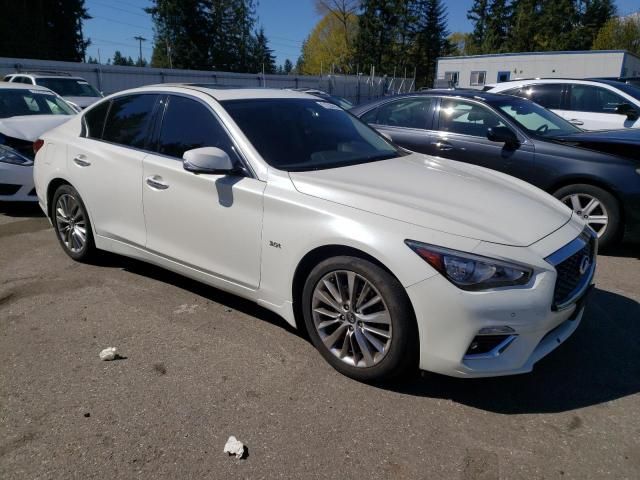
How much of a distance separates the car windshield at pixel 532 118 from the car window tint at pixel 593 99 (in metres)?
2.85

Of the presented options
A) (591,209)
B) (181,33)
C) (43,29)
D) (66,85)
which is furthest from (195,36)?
(591,209)

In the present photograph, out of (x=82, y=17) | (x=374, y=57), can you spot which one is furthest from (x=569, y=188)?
(x=374, y=57)

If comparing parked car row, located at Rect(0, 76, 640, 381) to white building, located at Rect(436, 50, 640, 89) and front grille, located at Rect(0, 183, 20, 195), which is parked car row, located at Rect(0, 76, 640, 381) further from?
white building, located at Rect(436, 50, 640, 89)

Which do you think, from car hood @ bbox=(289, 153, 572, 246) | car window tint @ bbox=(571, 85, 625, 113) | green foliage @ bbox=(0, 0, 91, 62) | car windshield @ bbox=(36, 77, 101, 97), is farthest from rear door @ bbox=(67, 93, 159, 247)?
green foliage @ bbox=(0, 0, 91, 62)

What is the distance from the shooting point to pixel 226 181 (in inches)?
130

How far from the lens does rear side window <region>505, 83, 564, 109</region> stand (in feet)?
28.9

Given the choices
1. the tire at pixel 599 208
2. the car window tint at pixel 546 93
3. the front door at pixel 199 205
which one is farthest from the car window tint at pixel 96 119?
the car window tint at pixel 546 93

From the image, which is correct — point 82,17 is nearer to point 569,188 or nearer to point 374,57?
point 374,57

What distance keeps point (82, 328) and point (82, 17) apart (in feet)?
169

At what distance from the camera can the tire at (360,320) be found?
2.66 m

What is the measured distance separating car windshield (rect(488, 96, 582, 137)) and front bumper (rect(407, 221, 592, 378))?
3.74 metres

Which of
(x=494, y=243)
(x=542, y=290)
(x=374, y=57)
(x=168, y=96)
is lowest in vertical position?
(x=542, y=290)

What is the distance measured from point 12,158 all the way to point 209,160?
4572mm

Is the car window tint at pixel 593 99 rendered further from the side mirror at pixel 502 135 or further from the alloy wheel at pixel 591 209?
the alloy wheel at pixel 591 209
